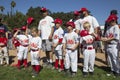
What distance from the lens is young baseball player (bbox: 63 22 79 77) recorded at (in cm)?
834

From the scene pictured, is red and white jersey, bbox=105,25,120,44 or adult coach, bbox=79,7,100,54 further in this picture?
adult coach, bbox=79,7,100,54

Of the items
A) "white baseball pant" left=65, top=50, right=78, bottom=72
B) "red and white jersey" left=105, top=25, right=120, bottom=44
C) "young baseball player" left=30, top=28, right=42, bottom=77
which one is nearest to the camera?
"red and white jersey" left=105, top=25, right=120, bottom=44

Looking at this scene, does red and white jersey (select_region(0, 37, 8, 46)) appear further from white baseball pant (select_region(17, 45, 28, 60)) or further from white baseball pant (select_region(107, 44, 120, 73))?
white baseball pant (select_region(107, 44, 120, 73))

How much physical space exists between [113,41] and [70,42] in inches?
59.4

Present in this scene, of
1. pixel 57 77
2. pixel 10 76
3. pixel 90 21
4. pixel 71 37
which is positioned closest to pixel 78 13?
pixel 90 21

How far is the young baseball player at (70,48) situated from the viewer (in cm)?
834

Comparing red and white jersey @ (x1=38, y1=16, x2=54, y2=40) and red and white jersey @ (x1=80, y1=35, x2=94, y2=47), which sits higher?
red and white jersey @ (x1=38, y1=16, x2=54, y2=40)

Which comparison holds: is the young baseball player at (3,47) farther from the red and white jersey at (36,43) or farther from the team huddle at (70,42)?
the red and white jersey at (36,43)

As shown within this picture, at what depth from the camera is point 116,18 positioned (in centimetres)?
821

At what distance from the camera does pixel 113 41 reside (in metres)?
8.21

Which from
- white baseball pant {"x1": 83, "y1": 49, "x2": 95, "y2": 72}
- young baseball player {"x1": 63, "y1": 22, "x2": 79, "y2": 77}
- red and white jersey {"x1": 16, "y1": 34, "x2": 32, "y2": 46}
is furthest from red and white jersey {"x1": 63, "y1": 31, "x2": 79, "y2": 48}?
red and white jersey {"x1": 16, "y1": 34, "x2": 32, "y2": 46}

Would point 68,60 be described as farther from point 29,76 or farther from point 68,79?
point 29,76

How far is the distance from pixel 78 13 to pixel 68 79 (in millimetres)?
2931

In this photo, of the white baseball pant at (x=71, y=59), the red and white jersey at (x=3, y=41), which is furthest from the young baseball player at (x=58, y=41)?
the red and white jersey at (x=3, y=41)
